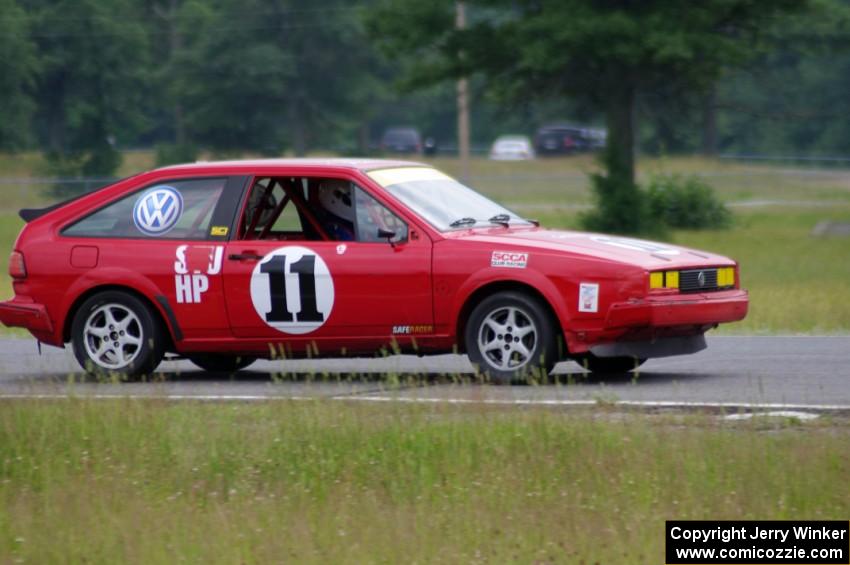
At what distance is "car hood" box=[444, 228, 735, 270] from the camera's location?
9461 mm

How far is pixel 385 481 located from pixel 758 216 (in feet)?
114

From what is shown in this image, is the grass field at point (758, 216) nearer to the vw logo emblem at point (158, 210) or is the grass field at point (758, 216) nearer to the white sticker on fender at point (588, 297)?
the white sticker on fender at point (588, 297)

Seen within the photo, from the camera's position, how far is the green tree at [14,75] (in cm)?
4653

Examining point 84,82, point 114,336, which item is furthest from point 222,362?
point 84,82

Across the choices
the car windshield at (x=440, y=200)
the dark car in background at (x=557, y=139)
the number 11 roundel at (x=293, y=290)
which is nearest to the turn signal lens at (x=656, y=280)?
the car windshield at (x=440, y=200)

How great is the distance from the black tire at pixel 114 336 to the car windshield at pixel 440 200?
186cm

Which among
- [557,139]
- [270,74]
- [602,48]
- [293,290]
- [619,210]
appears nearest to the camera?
[293,290]

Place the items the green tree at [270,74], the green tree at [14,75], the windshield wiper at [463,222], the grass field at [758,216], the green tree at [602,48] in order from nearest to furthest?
1. the windshield wiper at [463,222]
2. the grass field at [758,216]
3. the green tree at [602,48]
4. the green tree at [14,75]
5. the green tree at [270,74]

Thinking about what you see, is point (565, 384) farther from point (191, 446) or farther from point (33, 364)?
point (33, 364)

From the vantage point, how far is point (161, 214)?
1052 centimetres

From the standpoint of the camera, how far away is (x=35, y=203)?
139 feet

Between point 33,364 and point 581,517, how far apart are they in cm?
703

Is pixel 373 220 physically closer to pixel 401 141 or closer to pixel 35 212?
pixel 35 212

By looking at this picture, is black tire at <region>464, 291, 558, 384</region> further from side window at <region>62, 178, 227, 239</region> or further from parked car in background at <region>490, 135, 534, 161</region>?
parked car in background at <region>490, 135, 534, 161</region>
